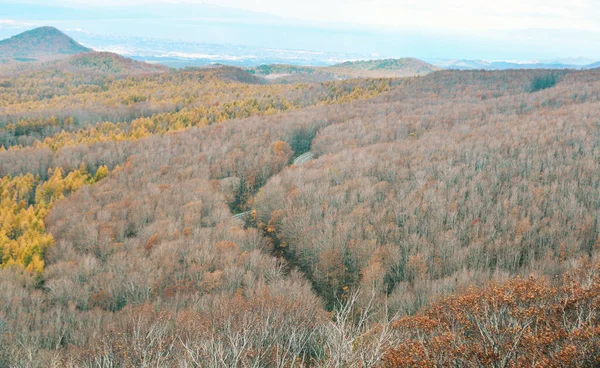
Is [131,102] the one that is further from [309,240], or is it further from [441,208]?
[441,208]

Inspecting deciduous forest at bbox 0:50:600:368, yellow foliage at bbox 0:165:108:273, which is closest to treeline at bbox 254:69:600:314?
deciduous forest at bbox 0:50:600:368

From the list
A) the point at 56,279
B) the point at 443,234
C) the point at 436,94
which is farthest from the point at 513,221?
the point at 436,94

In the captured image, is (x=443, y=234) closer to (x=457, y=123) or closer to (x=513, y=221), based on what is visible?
(x=513, y=221)

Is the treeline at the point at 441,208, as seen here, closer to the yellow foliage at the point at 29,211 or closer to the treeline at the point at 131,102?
the yellow foliage at the point at 29,211

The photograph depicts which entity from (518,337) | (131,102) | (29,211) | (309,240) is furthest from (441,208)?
(131,102)

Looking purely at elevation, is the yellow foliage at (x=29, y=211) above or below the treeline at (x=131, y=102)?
below

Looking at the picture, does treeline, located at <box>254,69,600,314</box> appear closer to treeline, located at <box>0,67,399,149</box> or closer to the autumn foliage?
the autumn foliage

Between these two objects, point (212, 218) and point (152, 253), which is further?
point (212, 218)

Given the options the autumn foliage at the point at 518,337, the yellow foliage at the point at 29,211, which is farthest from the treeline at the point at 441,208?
the yellow foliage at the point at 29,211
